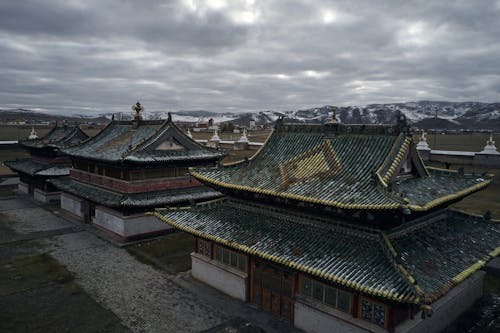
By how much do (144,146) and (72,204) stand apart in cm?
1265

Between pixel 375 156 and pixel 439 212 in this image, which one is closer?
pixel 375 156

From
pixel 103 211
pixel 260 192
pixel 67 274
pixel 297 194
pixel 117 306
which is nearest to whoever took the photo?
pixel 297 194

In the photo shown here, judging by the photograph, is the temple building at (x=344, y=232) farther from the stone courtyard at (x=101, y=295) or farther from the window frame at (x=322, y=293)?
the stone courtyard at (x=101, y=295)

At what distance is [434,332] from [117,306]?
15.1 m

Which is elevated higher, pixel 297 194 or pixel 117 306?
pixel 297 194

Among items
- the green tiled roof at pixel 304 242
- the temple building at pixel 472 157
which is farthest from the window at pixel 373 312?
the temple building at pixel 472 157

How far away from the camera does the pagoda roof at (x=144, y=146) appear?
2795 centimetres

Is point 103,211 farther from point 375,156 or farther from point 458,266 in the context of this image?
point 458,266

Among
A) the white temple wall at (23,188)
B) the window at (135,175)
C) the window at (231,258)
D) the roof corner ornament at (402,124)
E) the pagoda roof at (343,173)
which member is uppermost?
the roof corner ornament at (402,124)

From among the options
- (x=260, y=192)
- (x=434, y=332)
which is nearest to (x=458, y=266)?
(x=434, y=332)

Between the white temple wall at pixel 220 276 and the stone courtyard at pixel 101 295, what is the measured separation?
40 centimetres

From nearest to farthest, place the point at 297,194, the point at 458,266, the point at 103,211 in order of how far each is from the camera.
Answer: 1. the point at 458,266
2. the point at 297,194
3. the point at 103,211

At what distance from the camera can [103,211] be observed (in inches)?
1179

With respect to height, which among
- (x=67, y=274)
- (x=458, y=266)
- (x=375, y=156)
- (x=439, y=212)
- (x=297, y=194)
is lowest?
(x=67, y=274)
